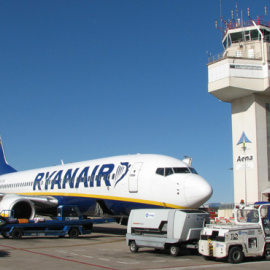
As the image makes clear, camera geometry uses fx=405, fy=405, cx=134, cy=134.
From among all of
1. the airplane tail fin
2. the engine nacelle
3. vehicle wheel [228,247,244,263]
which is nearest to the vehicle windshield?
vehicle wheel [228,247,244,263]

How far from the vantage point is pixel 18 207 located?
22047 millimetres

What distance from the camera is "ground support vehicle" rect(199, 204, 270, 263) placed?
11570 millimetres

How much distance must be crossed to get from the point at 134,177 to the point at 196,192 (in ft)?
11.3

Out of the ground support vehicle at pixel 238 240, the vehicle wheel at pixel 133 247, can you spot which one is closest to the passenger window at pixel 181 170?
the vehicle wheel at pixel 133 247

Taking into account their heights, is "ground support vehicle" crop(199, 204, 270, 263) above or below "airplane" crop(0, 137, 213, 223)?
below

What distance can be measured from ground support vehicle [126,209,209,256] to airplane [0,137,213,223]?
9.98ft

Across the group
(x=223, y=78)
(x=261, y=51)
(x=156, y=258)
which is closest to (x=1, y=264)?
(x=156, y=258)

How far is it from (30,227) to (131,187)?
16.3 feet

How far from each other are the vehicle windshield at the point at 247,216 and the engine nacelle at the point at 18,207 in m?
11.6

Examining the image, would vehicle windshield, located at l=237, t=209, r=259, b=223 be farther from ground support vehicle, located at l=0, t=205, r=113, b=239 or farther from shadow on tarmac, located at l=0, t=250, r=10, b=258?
ground support vehicle, located at l=0, t=205, r=113, b=239

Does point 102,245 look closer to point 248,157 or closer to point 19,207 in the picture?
point 19,207

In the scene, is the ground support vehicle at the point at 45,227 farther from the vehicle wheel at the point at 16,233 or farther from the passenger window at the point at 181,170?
the passenger window at the point at 181,170

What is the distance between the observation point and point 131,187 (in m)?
18.7

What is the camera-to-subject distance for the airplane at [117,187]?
17.0 meters
